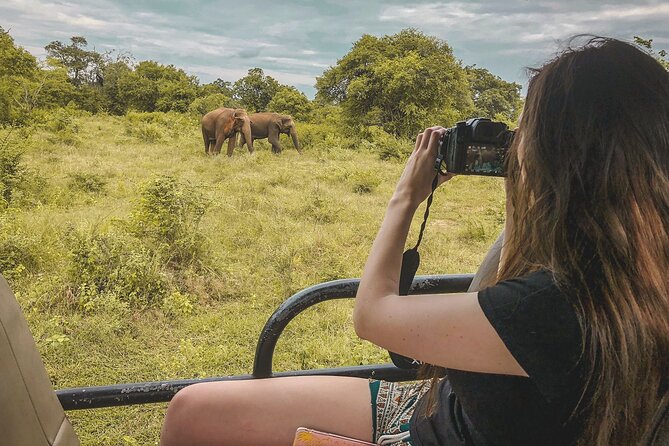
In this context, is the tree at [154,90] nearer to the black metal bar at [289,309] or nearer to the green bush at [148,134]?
the green bush at [148,134]

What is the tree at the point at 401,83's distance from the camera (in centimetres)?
868

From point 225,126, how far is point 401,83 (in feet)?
9.65

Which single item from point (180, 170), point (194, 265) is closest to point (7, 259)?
point (194, 265)

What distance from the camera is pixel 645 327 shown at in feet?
1.94

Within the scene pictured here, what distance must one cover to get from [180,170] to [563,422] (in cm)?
671

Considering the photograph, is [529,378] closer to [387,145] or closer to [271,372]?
[271,372]

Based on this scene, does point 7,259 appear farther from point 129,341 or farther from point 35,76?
point 35,76

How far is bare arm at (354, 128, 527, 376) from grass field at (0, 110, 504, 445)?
1.31m

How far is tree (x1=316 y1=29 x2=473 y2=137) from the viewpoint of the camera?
8680 mm

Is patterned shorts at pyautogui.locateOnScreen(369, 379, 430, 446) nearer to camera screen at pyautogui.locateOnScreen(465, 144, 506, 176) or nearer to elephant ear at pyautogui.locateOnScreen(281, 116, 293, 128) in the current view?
camera screen at pyautogui.locateOnScreen(465, 144, 506, 176)

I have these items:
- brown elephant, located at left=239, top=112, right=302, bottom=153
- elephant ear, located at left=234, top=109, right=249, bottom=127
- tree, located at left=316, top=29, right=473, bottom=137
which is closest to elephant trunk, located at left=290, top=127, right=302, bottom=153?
brown elephant, located at left=239, top=112, right=302, bottom=153

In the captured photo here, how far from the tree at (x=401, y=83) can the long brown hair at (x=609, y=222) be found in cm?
709

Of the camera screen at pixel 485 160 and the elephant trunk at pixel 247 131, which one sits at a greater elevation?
the elephant trunk at pixel 247 131

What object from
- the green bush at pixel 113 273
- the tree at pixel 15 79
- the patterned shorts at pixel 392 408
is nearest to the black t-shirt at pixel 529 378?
the patterned shorts at pixel 392 408
